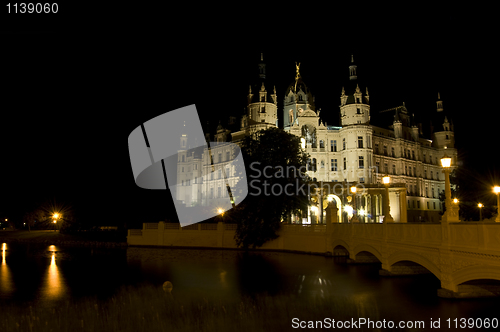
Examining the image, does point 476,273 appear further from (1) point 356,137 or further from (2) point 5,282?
(1) point 356,137

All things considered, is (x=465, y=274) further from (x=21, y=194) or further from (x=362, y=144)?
(x=362, y=144)

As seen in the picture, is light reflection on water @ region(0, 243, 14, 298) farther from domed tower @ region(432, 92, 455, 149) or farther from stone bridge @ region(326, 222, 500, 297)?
domed tower @ region(432, 92, 455, 149)

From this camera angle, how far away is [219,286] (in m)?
18.4

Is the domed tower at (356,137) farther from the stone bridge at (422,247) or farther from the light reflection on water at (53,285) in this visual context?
the light reflection on water at (53,285)

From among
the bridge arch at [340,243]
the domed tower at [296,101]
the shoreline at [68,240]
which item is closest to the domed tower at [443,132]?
the domed tower at [296,101]

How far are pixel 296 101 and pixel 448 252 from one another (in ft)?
198

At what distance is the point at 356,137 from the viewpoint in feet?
216

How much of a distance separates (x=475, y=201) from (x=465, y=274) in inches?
1384

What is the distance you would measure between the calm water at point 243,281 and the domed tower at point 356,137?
3790 cm

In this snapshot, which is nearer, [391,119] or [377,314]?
[377,314]

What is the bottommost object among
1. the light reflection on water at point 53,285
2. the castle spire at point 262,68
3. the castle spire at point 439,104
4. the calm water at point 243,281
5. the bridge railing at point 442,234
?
the calm water at point 243,281

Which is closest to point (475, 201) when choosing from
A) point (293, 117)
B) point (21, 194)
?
point (293, 117)

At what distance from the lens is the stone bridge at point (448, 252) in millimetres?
11352

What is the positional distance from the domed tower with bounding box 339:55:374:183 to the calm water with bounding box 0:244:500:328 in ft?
124
